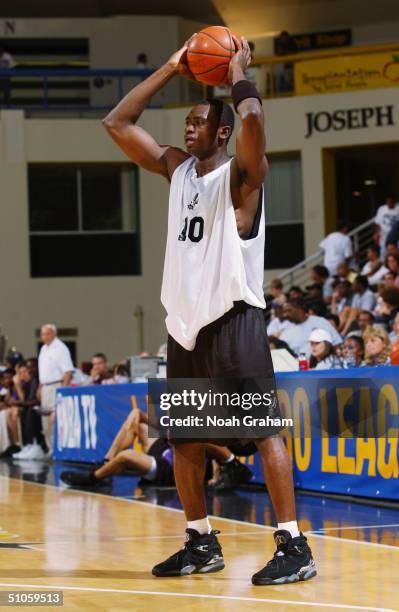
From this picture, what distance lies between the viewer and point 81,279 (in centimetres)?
2716

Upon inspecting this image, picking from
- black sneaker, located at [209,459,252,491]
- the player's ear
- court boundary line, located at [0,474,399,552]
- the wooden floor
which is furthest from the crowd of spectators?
the player's ear

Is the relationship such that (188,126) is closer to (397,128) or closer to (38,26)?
(397,128)

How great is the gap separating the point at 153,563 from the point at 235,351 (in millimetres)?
1323

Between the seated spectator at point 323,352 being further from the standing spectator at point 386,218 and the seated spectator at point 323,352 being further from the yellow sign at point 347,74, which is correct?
the yellow sign at point 347,74

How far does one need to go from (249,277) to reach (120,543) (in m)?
2.20

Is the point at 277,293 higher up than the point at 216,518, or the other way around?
the point at 277,293

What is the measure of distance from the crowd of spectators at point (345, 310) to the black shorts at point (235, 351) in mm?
4659

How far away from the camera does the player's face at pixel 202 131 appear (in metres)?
5.68

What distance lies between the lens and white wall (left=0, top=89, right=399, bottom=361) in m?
26.4

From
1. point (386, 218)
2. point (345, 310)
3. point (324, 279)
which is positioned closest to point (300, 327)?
point (345, 310)

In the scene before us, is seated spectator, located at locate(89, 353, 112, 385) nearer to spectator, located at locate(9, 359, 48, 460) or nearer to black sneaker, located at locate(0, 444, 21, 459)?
spectator, located at locate(9, 359, 48, 460)

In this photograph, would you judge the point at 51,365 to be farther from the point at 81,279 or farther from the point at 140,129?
the point at 140,129

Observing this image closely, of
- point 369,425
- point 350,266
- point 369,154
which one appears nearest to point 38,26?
point 369,154

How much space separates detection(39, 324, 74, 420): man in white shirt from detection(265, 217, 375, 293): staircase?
6965mm
